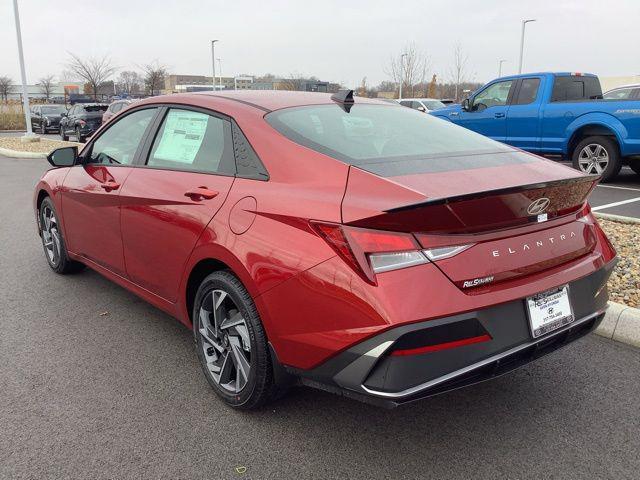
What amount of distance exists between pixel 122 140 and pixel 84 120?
2088 cm

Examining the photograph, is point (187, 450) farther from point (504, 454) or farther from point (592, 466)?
point (592, 466)

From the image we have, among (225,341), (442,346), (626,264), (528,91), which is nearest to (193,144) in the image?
(225,341)

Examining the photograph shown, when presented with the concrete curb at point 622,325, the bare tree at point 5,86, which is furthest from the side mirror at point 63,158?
the bare tree at point 5,86

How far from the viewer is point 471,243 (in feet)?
7.07

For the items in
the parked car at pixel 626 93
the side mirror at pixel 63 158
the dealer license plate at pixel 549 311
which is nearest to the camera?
the dealer license plate at pixel 549 311

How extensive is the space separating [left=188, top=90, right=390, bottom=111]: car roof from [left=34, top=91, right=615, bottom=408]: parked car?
0.06ft

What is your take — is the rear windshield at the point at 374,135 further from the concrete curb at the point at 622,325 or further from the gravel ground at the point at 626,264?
the gravel ground at the point at 626,264

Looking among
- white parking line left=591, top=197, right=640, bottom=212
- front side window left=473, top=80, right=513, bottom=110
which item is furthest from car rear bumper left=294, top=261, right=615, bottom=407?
front side window left=473, top=80, right=513, bottom=110

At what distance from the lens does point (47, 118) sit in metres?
29.2

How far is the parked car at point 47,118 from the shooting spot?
2925 cm

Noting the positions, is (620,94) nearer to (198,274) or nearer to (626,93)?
(626,93)

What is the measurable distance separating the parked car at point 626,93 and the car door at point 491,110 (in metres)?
1.86

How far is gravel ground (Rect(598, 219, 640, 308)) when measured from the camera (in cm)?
407

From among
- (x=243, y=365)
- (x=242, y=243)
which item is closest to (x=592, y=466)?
(x=243, y=365)
